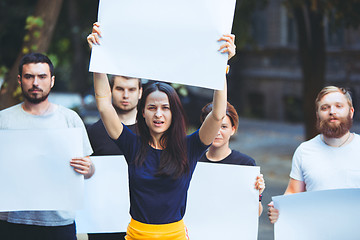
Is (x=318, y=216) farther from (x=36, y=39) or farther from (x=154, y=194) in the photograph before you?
(x=36, y=39)

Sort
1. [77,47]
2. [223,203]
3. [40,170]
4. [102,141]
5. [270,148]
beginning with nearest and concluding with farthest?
1. [40,170]
2. [223,203]
3. [102,141]
4. [270,148]
5. [77,47]

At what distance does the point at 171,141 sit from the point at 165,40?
516 millimetres

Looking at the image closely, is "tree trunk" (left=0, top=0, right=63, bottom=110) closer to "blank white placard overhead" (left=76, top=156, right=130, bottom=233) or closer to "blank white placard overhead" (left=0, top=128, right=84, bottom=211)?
"blank white placard overhead" (left=76, top=156, right=130, bottom=233)

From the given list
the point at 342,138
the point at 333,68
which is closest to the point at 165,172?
the point at 342,138

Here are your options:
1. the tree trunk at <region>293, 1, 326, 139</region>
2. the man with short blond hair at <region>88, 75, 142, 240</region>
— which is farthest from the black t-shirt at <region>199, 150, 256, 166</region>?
the tree trunk at <region>293, 1, 326, 139</region>

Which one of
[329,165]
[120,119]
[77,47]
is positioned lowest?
[329,165]

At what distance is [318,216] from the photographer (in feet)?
11.0

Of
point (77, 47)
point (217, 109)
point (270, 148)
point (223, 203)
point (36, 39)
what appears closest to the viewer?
point (217, 109)

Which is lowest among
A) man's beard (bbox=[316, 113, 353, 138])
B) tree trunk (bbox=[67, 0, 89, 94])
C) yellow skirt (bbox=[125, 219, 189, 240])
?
yellow skirt (bbox=[125, 219, 189, 240])

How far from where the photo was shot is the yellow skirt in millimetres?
2869

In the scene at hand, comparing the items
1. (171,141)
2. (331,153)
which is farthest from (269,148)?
(171,141)

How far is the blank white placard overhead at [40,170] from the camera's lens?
3473 millimetres

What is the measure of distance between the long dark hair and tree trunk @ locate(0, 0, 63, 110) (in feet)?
11.8

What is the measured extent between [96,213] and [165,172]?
129cm
